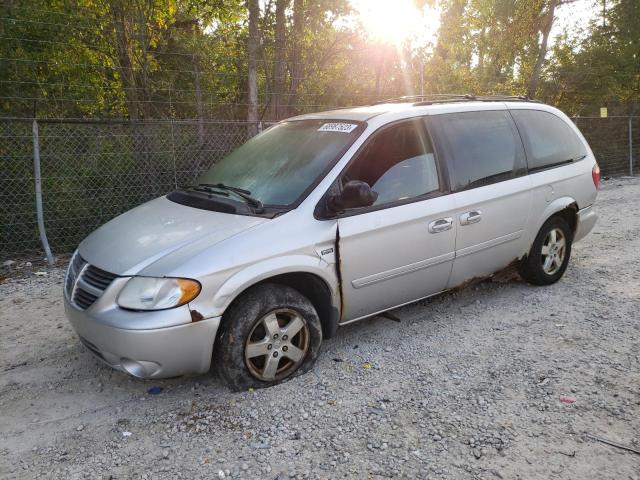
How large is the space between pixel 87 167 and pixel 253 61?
434 cm

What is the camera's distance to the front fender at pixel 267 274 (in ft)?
10.3

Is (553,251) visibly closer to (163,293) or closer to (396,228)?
(396,228)

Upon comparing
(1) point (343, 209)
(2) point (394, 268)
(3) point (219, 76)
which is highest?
(3) point (219, 76)

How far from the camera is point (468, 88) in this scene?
1595 centimetres

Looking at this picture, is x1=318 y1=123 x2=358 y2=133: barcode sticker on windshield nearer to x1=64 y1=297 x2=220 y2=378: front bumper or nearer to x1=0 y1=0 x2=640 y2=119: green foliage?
x1=64 y1=297 x2=220 y2=378: front bumper

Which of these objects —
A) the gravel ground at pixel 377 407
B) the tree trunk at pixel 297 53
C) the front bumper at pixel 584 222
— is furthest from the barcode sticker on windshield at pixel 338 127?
A: the tree trunk at pixel 297 53

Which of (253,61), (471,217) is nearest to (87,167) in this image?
(253,61)

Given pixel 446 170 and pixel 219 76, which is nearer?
pixel 446 170

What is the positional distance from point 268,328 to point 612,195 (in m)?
9.92

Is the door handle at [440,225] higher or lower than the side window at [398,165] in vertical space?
lower

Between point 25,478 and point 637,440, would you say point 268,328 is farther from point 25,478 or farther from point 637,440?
point 637,440

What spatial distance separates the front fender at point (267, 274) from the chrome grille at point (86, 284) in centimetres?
64

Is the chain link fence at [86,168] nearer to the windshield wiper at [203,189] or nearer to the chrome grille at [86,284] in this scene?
the windshield wiper at [203,189]

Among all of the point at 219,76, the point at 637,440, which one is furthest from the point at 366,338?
the point at 219,76
